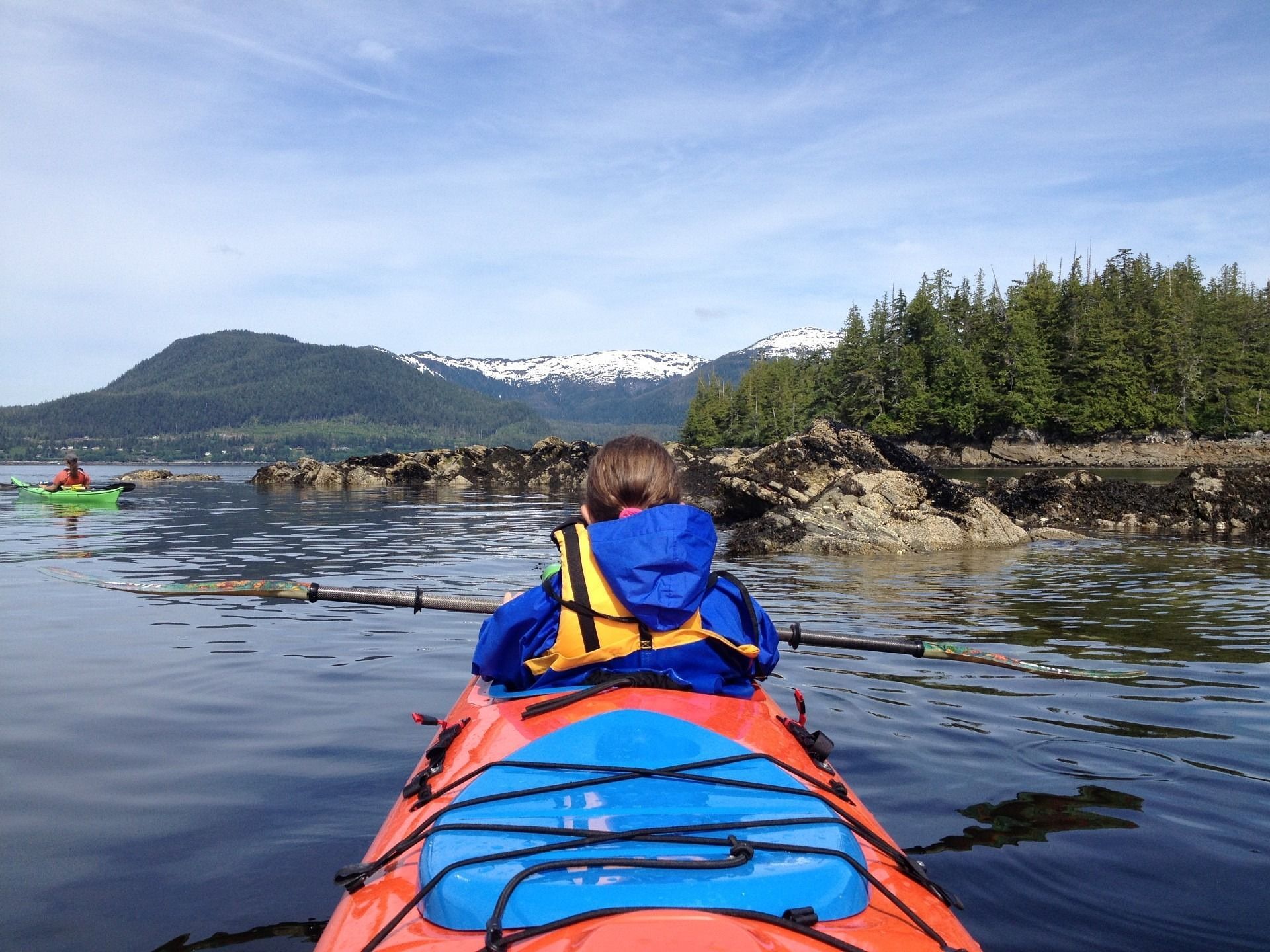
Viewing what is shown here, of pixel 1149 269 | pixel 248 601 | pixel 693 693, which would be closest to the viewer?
pixel 693 693

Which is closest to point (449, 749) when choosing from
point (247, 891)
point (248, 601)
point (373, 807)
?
point (247, 891)

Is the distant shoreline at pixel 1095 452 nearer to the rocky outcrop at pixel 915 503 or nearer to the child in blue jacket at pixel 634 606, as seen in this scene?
the rocky outcrop at pixel 915 503

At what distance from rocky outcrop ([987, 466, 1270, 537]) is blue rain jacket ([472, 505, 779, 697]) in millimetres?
18405

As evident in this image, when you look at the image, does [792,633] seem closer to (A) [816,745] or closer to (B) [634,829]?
(A) [816,745]

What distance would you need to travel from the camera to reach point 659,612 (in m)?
3.37

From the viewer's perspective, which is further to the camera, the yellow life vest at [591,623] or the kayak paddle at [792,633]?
the kayak paddle at [792,633]

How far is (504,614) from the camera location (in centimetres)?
378

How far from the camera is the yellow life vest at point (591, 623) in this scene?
3.38 m

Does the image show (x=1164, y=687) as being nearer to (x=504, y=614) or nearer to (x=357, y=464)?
(x=504, y=614)

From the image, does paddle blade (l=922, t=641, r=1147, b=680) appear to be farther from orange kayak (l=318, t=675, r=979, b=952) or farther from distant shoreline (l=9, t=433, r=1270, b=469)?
distant shoreline (l=9, t=433, r=1270, b=469)

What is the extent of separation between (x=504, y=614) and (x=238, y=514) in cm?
2658

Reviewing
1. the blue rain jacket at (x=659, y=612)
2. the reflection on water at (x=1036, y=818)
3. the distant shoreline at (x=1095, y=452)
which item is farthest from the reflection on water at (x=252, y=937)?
the distant shoreline at (x=1095, y=452)

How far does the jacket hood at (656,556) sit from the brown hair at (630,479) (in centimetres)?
45

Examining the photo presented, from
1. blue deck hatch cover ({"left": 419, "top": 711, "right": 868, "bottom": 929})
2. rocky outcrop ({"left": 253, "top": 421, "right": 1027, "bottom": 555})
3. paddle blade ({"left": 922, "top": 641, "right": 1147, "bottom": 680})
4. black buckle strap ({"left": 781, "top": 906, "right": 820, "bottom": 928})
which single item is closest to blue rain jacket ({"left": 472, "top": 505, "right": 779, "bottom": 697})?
blue deck hatch cover ({"left": 419, "top": 711, "right": 868, "bottom": 929})
